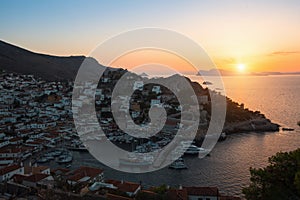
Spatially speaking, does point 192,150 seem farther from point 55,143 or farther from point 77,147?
point 55,143

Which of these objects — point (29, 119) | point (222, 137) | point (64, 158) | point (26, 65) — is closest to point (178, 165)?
point (64, 158)

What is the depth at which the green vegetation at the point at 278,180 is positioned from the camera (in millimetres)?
3781

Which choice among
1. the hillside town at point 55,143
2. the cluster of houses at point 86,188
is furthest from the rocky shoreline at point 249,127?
the cluster of houses at point 86,188

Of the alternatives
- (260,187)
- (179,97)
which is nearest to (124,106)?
(179,97)

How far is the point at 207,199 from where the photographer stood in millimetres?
7254

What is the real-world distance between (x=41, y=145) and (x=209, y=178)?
770cm

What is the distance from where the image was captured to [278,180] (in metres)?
3.95

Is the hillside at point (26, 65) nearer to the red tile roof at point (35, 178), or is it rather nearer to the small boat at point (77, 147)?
the small boat at point (77, 147)

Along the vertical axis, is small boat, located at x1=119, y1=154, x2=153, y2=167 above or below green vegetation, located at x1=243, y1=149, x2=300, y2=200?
below

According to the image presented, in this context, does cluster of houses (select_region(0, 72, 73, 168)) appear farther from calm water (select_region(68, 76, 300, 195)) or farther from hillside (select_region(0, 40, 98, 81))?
hillside (select_region(0, 40, 98, 81))

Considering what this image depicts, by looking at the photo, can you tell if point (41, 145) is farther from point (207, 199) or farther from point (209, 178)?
point (207, 199)

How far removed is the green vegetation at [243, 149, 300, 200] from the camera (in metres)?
3.78

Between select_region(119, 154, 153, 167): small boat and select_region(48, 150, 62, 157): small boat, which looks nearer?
select_region(119, 154, 153, 167): small boat

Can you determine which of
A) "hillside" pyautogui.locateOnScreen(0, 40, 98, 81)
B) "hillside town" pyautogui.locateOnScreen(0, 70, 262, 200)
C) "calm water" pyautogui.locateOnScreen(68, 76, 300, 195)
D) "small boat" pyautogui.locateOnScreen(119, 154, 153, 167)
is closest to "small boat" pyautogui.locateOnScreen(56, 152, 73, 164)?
"hillside town" pyautogui.locateOnScreen(0, 70, 262, 200)
